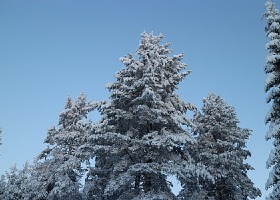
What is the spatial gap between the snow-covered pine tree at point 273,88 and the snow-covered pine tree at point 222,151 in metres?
7.56

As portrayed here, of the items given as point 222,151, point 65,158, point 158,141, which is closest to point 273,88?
point 158,141

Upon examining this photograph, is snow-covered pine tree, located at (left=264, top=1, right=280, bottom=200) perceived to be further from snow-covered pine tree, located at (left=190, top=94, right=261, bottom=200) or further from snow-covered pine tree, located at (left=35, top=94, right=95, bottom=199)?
snow-covered pine tree, located at (left=35, top=94, right=95, bottom=199)

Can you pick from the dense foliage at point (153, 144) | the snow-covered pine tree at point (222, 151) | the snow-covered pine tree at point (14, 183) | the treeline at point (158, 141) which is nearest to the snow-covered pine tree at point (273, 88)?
the treeline at point (158, 141)

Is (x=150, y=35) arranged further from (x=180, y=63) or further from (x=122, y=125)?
(x=122, y=125)

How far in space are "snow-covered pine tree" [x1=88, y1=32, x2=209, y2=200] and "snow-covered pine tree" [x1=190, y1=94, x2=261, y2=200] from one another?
173 inches

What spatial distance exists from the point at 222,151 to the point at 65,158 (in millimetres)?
13923

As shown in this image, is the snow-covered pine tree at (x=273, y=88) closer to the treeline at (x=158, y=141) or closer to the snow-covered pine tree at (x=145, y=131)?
the treeline at (x=158, y=141)

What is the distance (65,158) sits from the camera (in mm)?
28938

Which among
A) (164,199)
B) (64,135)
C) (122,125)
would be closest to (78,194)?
(64,135)

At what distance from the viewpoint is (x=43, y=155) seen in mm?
30891

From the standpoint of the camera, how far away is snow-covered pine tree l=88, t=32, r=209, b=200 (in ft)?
58.0

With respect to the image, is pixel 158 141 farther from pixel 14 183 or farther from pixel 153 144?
pixel 14 183

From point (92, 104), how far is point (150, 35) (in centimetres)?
638

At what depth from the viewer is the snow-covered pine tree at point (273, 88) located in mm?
15102
